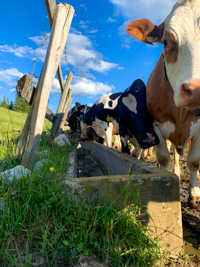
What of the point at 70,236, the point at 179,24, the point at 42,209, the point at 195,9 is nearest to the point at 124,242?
the point at 70,236

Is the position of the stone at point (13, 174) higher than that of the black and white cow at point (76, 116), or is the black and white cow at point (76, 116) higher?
the black and white cow at point (76, 116)

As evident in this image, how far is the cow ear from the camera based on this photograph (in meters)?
2.37

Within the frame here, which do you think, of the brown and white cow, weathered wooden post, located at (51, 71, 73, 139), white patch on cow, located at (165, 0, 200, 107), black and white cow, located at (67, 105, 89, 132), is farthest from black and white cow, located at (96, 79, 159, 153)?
black and white cow, located at (67, 105, 89, 132)

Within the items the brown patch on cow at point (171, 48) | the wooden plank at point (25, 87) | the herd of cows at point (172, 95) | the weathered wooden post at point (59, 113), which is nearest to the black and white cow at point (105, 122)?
the weathered wooden post at point (59, 113)

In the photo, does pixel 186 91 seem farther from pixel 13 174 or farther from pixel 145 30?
pixel 13 174

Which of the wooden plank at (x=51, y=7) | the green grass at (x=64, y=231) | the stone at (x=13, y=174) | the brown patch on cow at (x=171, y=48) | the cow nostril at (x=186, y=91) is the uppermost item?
the wooden plank at (x=51, y=7)

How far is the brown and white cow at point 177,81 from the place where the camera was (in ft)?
5.39

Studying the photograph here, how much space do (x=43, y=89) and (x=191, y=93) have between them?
1602 millimetres

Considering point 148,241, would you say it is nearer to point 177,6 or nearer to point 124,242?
point 124,242

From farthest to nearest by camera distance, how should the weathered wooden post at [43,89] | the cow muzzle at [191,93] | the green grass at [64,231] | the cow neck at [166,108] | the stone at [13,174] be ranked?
the weathered wooden post at [43,89] → the cow neck at [166,108] → the stone at [13,174] → the cow muzzle at [191,93] → the green grass at [64,231]

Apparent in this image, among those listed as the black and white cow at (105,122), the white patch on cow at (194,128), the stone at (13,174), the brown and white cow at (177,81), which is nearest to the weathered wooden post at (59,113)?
the black and white cow at (105,122)

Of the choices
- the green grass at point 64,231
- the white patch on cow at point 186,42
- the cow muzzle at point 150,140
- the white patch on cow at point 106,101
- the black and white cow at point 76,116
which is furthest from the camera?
the black and white cow at point 76,116

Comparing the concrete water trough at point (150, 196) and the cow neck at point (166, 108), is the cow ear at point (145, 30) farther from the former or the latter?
the concrete water trough at point (150, 196)

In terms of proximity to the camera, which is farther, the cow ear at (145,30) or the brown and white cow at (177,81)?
the cow ear at (145,30)
